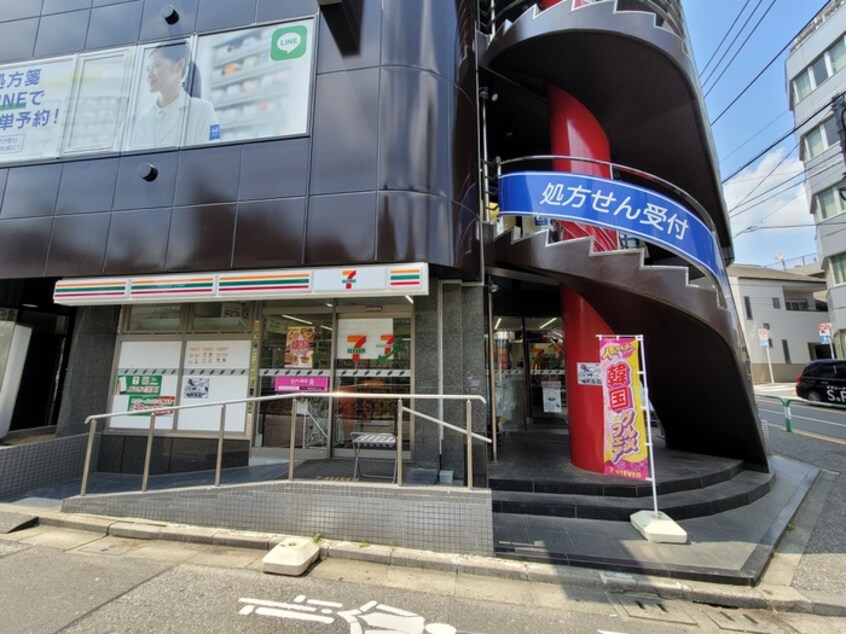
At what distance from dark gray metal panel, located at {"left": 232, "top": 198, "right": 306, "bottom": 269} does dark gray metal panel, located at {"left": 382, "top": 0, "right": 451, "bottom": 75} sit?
104 inches

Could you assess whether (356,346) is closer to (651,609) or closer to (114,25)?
(651,609)

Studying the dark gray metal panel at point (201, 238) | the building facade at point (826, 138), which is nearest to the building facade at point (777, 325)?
the building facade at point (826, 138)

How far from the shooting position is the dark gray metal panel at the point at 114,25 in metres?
6.86

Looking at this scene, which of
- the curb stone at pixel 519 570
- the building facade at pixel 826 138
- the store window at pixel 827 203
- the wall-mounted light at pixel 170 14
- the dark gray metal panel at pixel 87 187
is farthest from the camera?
the store window at pixel 827 203

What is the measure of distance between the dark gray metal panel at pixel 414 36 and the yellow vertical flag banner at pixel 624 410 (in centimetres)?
489

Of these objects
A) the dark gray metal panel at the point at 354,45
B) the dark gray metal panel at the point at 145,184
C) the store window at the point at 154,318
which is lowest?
the store window at the point at 154,318

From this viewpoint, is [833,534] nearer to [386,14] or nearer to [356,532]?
[356,532]

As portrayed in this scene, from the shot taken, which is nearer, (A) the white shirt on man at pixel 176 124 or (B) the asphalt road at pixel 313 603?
(B) the asphalt road at pixel 313 603

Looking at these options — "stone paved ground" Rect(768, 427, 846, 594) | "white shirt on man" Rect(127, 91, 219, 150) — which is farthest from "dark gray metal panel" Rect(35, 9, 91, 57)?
"stone paved ground" Rect(768, 427, 846, 594)

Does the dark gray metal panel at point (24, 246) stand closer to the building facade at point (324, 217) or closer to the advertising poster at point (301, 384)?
the building facade at point (324, 217)

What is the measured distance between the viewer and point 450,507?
416 centimetres

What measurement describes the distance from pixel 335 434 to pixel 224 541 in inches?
90.9

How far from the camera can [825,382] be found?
15633 mm

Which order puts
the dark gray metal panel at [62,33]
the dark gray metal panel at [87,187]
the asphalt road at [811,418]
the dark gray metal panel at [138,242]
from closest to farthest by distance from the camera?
the dark gray metal panel at [138,242] < the dark gray metal panel at [87,187] < the dark gray metal panel at [62,33] < the asphalt road at [811,418]
